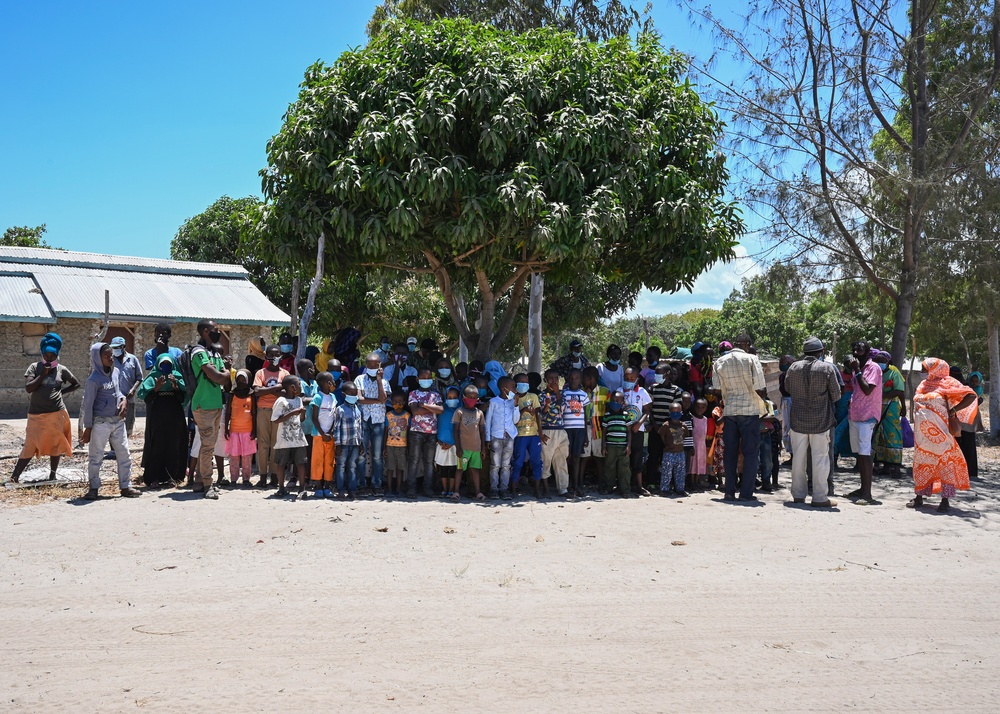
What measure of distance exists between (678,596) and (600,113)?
22.0ft

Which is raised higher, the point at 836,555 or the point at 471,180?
the point at 471,180

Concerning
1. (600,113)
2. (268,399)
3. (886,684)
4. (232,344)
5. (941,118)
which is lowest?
(886,684)

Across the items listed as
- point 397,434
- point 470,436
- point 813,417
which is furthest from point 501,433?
point 813,417

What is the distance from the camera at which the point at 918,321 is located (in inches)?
811

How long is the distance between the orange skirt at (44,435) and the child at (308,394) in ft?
9.39

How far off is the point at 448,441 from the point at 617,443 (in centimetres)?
205

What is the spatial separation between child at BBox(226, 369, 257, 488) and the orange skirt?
1.92 m

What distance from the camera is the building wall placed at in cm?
2130

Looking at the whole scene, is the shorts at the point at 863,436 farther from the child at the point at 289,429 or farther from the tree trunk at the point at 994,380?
the tree trunk at the point at 994,380

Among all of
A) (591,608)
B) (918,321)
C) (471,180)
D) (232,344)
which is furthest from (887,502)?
(232,344)

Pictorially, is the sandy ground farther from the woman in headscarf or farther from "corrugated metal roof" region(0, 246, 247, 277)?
"corrugated metal roof" region(0, 246, 247, 277)

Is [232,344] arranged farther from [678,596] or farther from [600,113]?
[678,596]

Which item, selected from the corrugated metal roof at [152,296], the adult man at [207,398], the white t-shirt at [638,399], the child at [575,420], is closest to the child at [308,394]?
the adult man at [207,398]

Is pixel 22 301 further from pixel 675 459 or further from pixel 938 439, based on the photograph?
pixel 938 439
